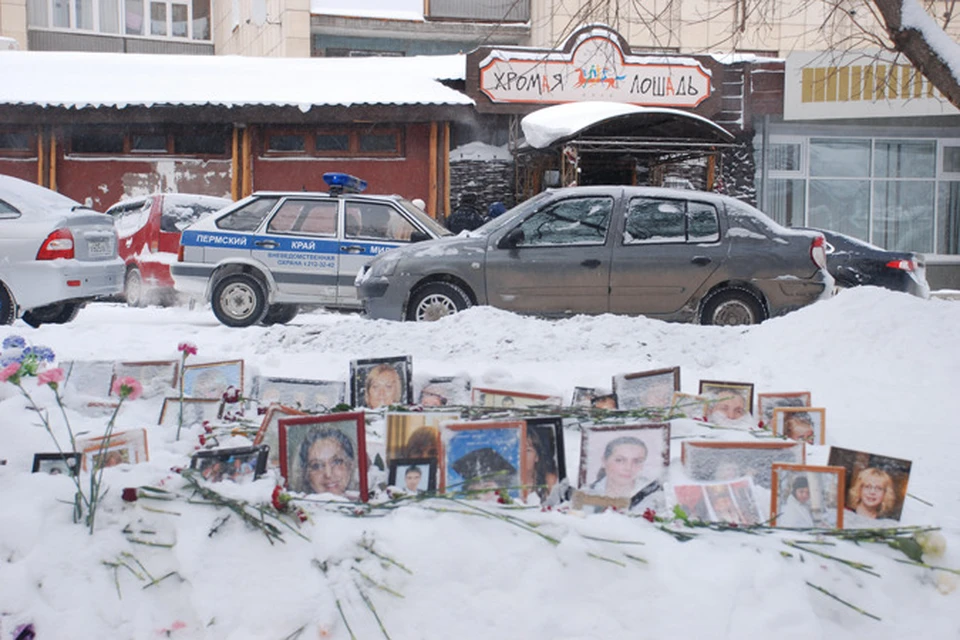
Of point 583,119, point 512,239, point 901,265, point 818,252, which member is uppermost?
point 583,119

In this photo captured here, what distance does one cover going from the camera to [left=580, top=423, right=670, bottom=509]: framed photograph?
3.28m

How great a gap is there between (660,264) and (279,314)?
496cm

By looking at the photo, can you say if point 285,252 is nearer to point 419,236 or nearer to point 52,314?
point 419,236

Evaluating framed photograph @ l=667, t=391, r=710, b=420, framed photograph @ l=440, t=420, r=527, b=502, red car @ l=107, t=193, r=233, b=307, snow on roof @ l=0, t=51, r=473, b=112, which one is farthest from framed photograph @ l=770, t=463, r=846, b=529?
snow on roof @ l=0, t=51, r=473, b=112

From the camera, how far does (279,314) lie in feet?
38.0

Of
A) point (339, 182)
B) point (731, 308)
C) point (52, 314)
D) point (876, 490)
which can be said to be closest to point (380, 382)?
point (876, 490)

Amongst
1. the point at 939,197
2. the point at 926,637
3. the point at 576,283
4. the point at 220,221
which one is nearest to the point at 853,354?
the point at 576,283

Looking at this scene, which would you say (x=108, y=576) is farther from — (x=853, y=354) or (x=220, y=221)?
(x=220, y=221)

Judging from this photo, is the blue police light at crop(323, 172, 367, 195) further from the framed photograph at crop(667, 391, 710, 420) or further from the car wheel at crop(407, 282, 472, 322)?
the framed photograph at crop(667, 391, 710, 420)

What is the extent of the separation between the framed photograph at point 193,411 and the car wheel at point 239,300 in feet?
23.4

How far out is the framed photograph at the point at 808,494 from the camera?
3004 mm

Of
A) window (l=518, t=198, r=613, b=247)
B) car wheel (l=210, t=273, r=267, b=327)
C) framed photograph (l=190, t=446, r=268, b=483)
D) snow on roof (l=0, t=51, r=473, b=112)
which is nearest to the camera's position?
framed photograph (l=190, t=446, r=268, b=483)

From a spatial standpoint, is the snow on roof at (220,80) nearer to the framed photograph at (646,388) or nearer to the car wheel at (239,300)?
the car wheel at (239,300)

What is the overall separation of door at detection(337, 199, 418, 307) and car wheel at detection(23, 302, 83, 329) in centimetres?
296
